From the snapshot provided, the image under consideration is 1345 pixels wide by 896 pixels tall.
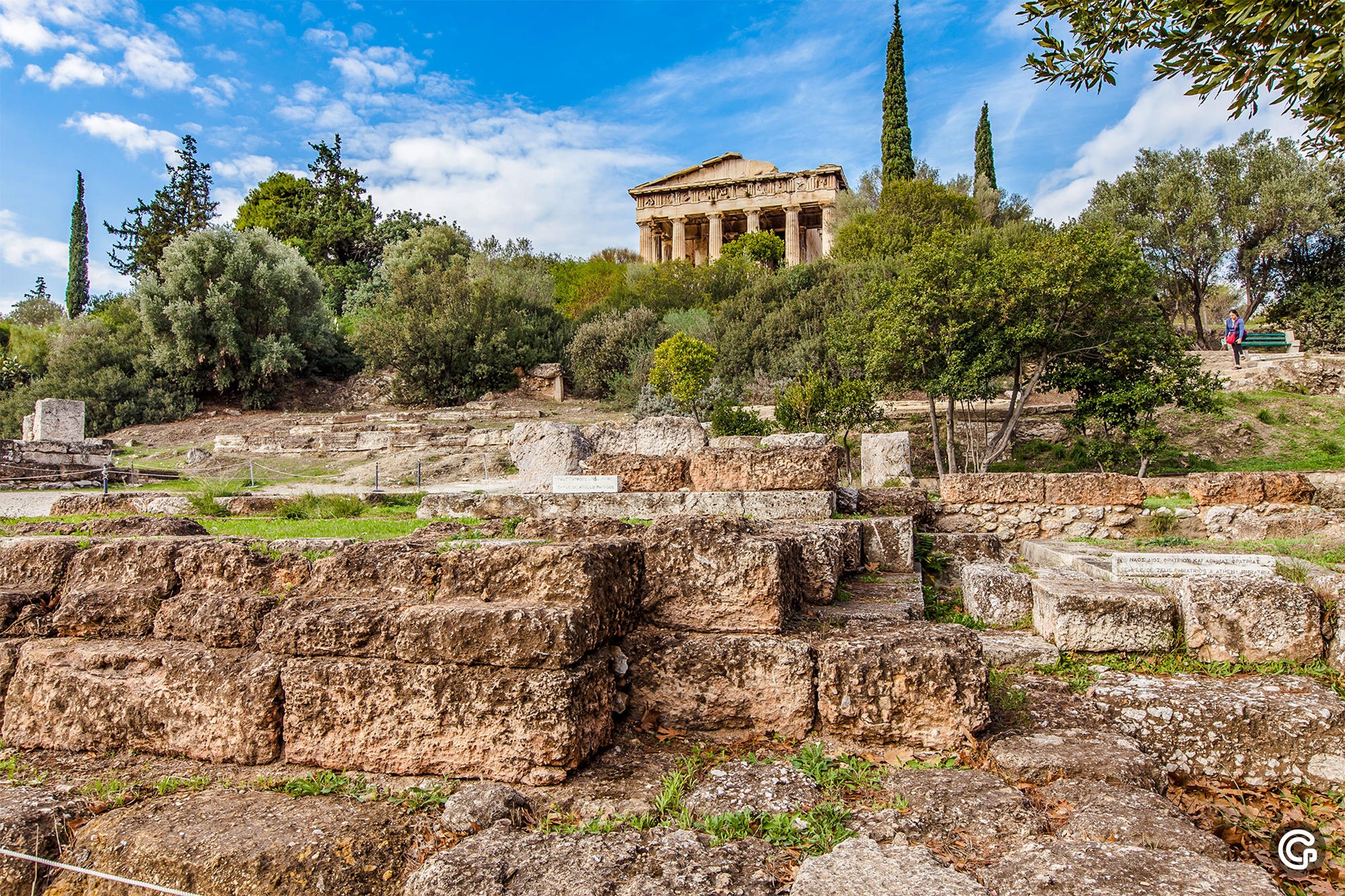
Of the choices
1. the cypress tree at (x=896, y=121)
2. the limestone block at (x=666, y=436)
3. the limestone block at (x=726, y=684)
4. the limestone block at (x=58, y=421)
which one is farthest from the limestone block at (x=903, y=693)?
the cypress tree at (x=896, y=121)

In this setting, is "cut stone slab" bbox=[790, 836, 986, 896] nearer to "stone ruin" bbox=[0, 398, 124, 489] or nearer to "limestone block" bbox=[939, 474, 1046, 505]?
"limestone block" bbox=[939, 474, 1046, 505]

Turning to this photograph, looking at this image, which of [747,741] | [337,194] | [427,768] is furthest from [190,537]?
[337,194]

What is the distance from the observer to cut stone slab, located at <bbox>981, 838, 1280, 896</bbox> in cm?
214

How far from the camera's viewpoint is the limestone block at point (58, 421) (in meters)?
20.1

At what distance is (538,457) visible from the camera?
11125mm

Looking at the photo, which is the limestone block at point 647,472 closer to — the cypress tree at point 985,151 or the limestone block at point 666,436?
the limestone block at point 666,436

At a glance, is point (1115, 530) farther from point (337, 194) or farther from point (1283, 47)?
point (337, 194)

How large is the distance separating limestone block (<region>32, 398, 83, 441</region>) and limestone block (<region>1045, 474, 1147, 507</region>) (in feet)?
77.6

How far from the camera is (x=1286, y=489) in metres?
9.07

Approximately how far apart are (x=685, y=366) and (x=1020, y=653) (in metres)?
16.1

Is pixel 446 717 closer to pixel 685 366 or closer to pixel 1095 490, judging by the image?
pixel 1095 490

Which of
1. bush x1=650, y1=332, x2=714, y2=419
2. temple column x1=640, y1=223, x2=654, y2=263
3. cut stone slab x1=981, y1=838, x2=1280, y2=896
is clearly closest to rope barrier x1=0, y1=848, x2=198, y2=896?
cut stone slab x1=981, y1=838, x2=1280, y2=896

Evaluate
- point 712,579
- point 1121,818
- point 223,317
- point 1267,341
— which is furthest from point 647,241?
point 1121,818

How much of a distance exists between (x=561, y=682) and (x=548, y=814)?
48 cm
